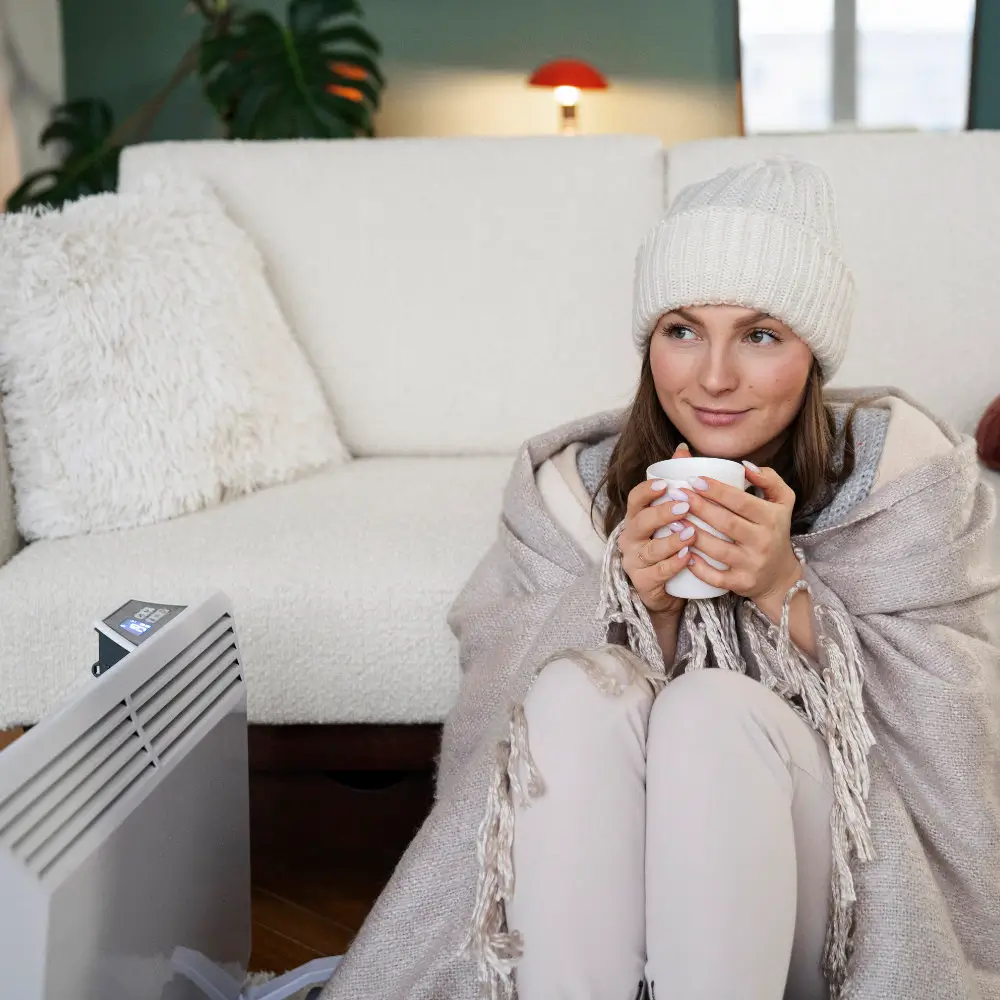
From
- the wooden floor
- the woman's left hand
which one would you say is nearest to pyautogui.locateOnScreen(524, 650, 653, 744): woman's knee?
the woman's left hand

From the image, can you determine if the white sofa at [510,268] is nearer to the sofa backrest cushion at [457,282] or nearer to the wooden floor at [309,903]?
the sofa backrest cushion at [457,282]

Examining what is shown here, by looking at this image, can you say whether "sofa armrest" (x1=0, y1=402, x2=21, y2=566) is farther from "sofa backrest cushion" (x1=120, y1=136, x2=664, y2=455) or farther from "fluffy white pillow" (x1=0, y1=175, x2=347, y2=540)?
"sofa backrest cushion" (x1=120, y1=136, x2=664, y2=455)

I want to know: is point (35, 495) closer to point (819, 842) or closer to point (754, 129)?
point (819, 842)

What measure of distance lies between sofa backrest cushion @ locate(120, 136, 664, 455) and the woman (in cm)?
54

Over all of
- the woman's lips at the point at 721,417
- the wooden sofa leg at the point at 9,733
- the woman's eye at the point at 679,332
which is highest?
the woman's eye at the point at 679,332

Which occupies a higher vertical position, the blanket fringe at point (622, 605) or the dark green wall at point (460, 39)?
the dark green wall at point (460, 39)

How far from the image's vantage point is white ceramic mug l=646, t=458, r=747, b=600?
2.65 ft

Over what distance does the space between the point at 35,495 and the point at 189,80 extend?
9.43 ft

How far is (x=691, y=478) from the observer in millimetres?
810

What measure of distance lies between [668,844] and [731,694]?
0.11 meters

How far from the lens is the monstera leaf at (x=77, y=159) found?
121 inches

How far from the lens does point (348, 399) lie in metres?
1.72

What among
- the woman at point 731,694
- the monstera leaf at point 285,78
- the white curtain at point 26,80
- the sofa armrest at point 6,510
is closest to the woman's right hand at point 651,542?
the woman at point 731,694

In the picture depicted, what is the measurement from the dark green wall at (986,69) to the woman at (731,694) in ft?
9.94
